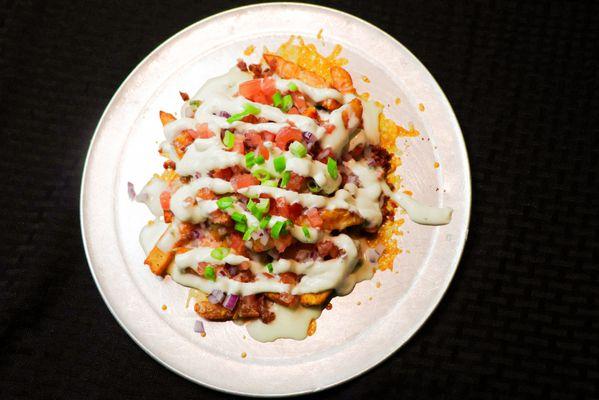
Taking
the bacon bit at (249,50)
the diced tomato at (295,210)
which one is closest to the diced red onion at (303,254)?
the diced tomato at (295,210)

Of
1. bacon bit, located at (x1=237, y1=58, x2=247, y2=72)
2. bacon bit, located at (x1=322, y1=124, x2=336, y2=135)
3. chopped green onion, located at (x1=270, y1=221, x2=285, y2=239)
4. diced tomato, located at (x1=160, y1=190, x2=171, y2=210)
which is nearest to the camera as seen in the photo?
chopped green onion, located at (x1=270, y1=221, x2=285, y2=239)

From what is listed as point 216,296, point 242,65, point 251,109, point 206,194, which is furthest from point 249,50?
point 216,296

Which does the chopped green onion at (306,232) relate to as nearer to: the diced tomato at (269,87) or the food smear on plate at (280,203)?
the food smear on plate at (280,203)

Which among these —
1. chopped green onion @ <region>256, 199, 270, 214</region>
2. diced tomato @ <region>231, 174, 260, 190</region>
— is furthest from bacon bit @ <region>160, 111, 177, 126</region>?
chopped green onion @ <region>256, 199, 270, 214</region>

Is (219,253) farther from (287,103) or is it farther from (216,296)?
(287,103)

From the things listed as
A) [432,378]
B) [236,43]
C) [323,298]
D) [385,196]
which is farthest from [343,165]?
[432,378]

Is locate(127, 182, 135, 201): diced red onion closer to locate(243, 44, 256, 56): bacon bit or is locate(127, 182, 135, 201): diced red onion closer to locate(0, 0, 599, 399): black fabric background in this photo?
locate(0, 0, 599, 399): black fabric background

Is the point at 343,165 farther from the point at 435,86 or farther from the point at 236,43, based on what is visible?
the point at 236,43
